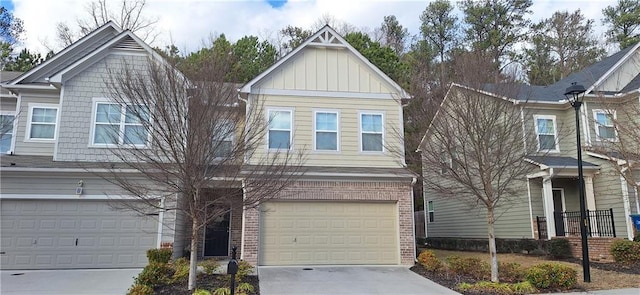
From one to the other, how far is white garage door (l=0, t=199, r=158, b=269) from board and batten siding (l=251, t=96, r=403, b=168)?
15.1ft

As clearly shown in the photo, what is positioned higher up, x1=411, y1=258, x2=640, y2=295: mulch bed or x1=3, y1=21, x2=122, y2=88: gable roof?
x1=3, y1=21, x2=122, y2=88: gable roof

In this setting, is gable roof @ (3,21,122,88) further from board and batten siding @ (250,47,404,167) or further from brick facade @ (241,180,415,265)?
brick facade @ (241,180,415,265)

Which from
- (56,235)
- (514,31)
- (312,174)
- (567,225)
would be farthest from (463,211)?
(514,31)

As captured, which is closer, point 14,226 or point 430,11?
point 14,226

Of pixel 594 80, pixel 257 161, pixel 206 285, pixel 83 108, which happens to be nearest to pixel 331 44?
pixel 257 161

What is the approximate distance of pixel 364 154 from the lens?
46.2 feet

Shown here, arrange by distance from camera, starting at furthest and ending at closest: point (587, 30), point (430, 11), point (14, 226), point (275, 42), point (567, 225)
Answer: point (430, 11) < point (587, 30) < point (275, 42) < point (567, 225) < point (14, 226)

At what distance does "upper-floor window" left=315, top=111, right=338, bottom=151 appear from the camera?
14055 millimetres

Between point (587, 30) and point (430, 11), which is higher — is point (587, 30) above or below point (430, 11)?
below

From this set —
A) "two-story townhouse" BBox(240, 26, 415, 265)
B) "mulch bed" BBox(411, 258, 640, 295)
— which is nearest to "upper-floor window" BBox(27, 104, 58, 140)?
"two-story townhouse" BBox(240, 26, 415, 265)

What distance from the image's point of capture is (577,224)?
49.6 feet

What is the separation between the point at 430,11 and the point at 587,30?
11.4 metres

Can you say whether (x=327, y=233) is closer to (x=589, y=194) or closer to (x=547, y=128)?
(x=589, y=194)

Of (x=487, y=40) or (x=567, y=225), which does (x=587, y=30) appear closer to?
(x=487, y=40)
